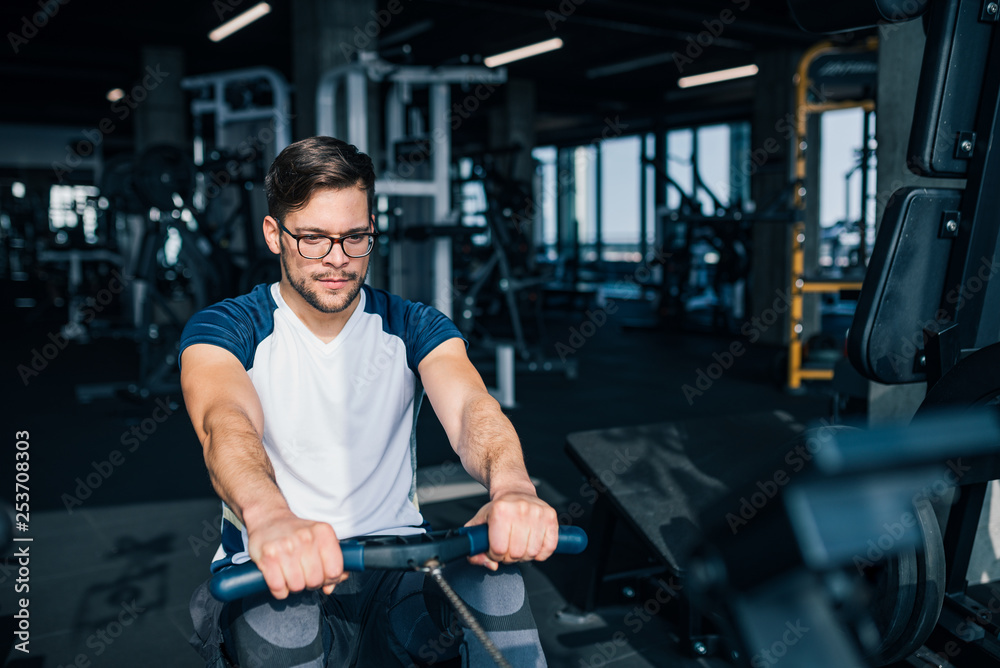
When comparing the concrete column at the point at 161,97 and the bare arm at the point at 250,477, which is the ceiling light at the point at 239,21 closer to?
the concrete column at the point at 161,97

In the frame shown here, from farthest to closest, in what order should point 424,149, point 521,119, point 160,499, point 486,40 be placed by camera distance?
1. point 521,119
2. point 486,40
3. point 424,149
4. point 160,499

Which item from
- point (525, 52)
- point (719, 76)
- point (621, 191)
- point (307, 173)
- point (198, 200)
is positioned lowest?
point (307, 173)

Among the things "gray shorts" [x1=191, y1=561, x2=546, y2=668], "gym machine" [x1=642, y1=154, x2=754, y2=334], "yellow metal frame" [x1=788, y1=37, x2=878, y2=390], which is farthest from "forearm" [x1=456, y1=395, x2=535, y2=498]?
"gym machine" [x1=642, y1=154, x2=754, y2=334]

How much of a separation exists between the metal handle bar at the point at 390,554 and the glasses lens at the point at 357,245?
46cm

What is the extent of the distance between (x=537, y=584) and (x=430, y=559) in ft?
4.80

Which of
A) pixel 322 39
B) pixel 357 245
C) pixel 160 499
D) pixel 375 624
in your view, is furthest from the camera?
pixel 322 39

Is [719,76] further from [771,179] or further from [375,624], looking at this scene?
[375,624]

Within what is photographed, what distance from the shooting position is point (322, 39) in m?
5.29

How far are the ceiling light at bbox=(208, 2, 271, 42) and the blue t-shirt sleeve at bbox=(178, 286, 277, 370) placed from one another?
626 centimetres

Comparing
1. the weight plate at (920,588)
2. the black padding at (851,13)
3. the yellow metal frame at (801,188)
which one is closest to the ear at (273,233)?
the black padding at (851,13)

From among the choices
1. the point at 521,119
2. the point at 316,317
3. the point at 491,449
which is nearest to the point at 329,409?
the point at 316,317

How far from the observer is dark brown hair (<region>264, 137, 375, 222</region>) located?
1.13 meters

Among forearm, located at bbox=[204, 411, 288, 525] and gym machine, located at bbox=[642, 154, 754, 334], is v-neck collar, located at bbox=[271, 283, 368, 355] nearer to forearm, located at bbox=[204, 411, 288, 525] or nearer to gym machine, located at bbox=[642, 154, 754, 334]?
forearm, located at bbox=[204, 411, 288, 525]

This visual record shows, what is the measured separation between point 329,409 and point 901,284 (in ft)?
3.28
